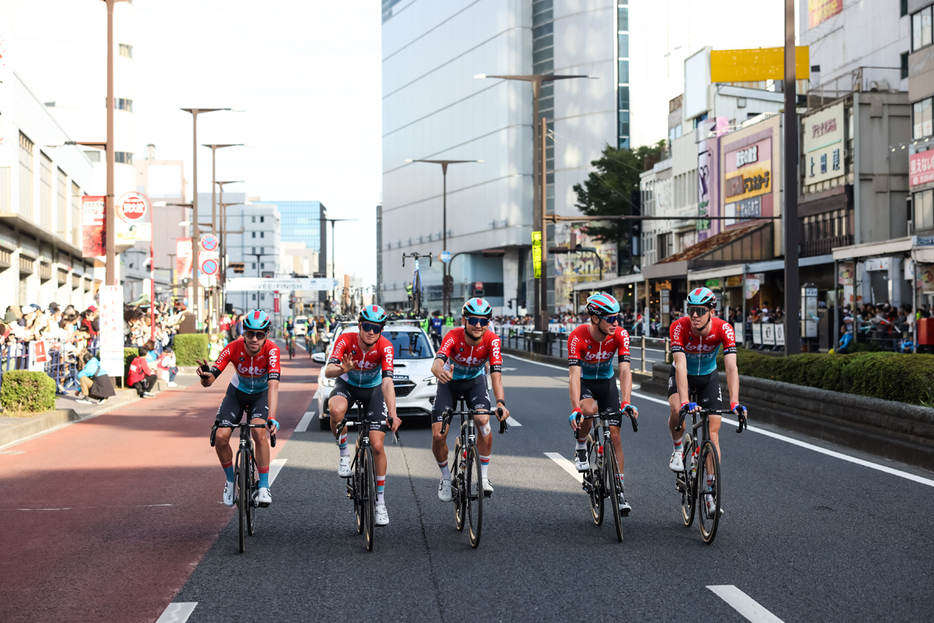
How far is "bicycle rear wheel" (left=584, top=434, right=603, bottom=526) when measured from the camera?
26.0 ft

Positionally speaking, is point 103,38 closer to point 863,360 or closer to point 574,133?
point 574,133

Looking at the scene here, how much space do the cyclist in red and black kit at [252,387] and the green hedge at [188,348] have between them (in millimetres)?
26316

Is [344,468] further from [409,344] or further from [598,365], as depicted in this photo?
[409,344]

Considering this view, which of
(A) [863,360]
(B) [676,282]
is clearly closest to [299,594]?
(A) [863,360]

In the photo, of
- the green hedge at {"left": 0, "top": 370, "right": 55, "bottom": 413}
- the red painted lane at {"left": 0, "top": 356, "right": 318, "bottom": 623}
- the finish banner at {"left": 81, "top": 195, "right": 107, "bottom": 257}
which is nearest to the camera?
the red painted lane at {"left": 0, "top": 356, "right": 318, "bottom": 623}

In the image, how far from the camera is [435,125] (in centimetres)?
11475

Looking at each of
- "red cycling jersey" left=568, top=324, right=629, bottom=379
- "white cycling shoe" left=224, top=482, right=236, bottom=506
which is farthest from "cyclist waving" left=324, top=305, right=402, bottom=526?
"red cycling jersey" left=568, top=324, right=629, bottom=379

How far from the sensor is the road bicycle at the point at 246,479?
7.36 meters

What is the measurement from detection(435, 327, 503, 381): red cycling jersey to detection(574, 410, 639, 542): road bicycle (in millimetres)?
859

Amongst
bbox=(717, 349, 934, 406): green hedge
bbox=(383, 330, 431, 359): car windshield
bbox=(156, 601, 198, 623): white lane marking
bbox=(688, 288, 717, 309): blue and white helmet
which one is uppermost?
bbox=(688, 288, 717, 309): blue and white helmet

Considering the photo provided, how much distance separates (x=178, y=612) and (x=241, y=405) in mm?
2574

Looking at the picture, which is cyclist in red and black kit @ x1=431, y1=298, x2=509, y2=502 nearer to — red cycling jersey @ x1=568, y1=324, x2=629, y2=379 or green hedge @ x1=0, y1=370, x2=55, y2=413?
red cycling jersey @ x1=568, y1=324, x2=629, y2=379

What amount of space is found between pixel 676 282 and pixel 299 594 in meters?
54.1

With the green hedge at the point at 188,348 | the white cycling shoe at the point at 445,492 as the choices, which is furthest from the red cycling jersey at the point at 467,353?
the green hedge at the point at 188,348
